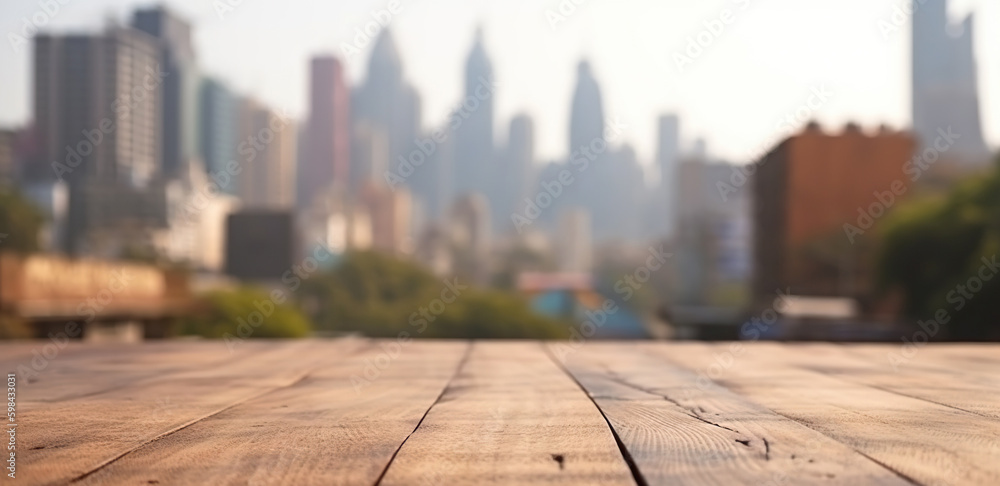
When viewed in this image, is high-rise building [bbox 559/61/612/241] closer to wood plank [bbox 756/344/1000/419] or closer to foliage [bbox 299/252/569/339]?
foliage [bbox 299/252/569/339]

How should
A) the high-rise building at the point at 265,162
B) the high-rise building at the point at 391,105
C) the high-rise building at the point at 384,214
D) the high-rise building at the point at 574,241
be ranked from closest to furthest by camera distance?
the high-rise building at the point at 384,214 → the high-rise building at the point at 574,241 → the high-rise building at the point at 265,162 → the high-rise building at the point at 391,105

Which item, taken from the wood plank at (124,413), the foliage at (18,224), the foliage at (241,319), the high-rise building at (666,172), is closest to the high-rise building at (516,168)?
the high-rise building at (666,172)

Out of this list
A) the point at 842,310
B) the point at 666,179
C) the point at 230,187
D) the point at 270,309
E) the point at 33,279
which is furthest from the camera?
the point at 230,187

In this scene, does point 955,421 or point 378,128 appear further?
point 378,128

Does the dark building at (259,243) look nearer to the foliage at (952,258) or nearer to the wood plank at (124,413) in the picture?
the foliage at (952,258)

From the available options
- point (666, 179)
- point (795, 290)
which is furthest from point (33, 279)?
point (666, 179)

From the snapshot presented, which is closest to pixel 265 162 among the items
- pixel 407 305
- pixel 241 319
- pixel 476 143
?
pixel 476 143

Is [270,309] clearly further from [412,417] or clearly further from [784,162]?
[412,417]
